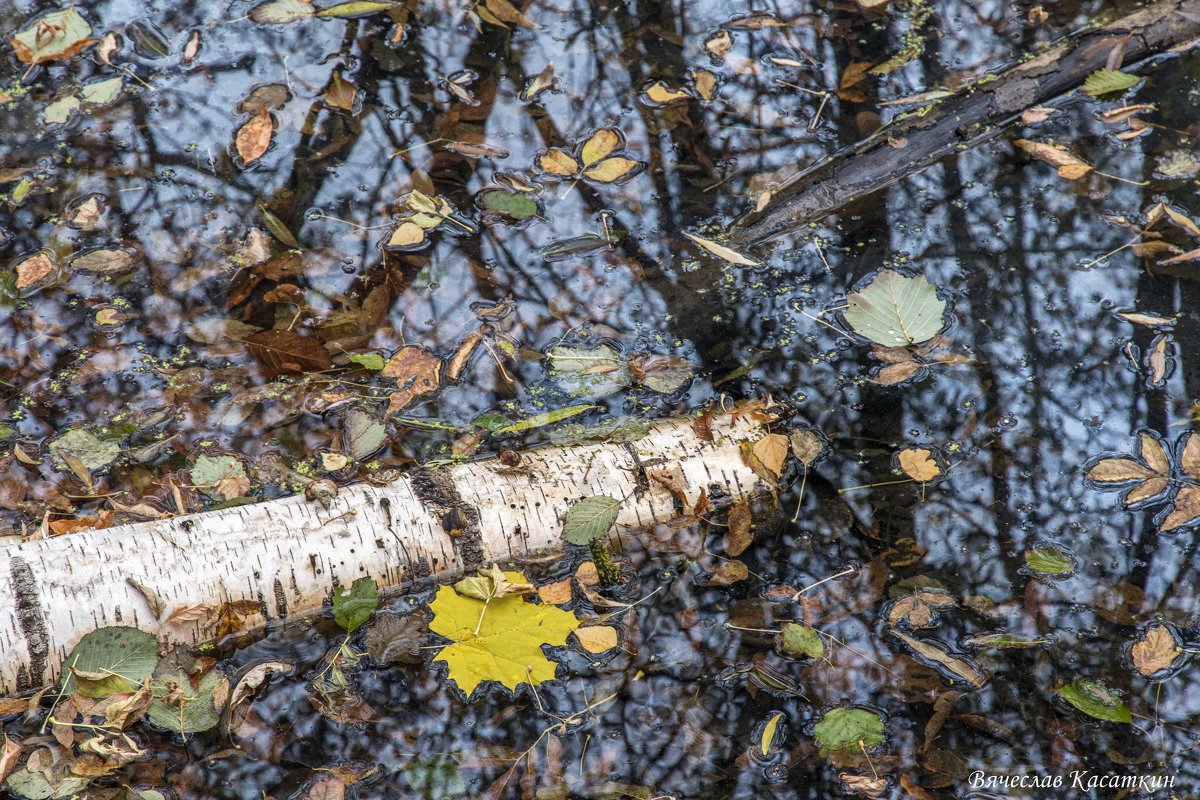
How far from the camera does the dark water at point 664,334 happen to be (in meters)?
2.21

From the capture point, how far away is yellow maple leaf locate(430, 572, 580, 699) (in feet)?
7.50

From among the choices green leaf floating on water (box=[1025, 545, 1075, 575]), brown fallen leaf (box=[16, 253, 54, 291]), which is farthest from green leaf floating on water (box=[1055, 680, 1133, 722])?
brown fallen leaf (box=[16, 253, 54, 291])

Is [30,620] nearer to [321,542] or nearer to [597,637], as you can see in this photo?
[321,542]

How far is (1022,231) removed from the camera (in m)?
3.22

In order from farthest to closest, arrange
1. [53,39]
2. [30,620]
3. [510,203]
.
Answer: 1. [53,39]
2. [510,203]
3. [30,620]

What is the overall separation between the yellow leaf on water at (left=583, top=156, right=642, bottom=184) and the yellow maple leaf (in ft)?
6.12

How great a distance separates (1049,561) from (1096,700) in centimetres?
41

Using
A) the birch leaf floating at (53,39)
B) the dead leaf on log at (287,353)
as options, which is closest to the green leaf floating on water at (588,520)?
the dead leaf on log at (287,353)

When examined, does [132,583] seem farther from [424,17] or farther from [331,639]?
[424,17]

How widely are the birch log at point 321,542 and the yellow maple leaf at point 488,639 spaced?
11 centimetres

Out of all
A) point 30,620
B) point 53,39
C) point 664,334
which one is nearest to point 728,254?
point 664,334

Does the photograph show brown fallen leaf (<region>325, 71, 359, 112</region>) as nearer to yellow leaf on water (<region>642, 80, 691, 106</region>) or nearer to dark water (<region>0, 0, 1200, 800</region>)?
dark water (<region>0, 0, 1200, 800</region>)

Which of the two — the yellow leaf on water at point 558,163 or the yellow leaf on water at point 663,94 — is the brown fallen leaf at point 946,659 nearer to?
the yellow leaf on water at point 558,163

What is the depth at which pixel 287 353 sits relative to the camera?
2914mm
